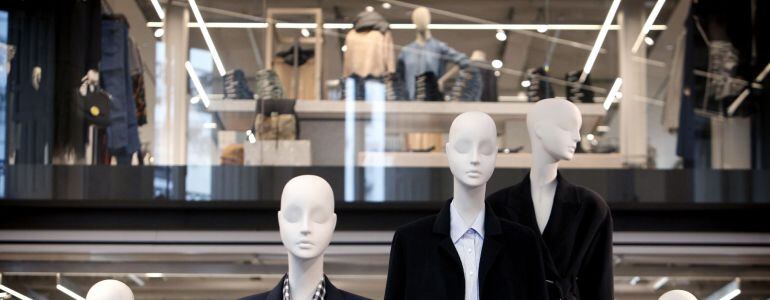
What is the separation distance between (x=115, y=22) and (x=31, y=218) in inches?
51.9

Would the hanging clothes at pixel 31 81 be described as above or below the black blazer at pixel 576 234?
above

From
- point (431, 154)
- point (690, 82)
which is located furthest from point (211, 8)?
point (690, 82)

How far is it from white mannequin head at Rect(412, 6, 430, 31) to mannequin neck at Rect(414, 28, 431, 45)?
13mm

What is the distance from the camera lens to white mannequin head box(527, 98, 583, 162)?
3.54 meters

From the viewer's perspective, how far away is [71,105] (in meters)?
6.91

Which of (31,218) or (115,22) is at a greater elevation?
(115,22)

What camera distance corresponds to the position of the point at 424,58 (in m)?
7.29

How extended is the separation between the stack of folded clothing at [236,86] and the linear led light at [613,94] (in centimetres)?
197

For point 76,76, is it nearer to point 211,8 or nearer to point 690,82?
point 211,8

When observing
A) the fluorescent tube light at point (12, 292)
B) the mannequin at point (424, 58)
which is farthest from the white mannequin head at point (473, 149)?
the mannequin at point (424, 58)

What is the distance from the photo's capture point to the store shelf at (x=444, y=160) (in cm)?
659

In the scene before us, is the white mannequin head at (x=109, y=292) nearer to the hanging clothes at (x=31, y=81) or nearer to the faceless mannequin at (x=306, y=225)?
the faceless mannequin at (x=306, y=225)

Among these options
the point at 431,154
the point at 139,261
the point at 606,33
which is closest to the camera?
the point at 139,261

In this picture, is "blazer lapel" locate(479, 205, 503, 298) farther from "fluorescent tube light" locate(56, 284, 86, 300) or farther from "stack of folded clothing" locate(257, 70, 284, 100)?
"stack of folded clothing" locate(257, 70, 284, 100)
